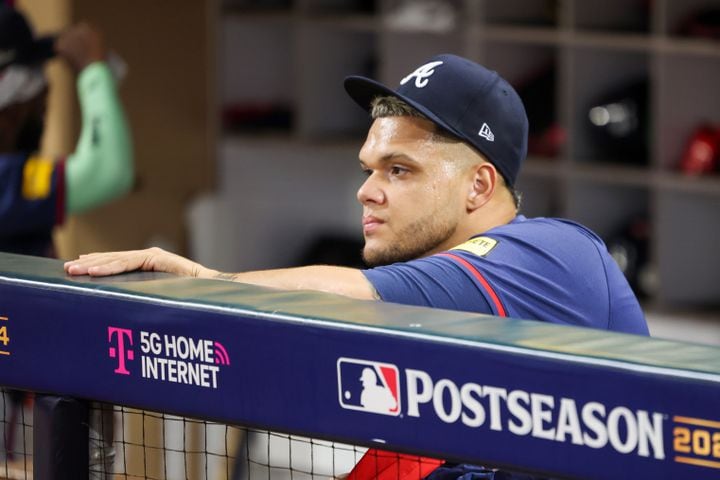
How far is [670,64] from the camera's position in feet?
14.1

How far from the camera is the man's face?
1.89m

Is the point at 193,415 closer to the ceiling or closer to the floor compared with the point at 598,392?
closer to the floor

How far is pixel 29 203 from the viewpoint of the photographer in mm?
3455

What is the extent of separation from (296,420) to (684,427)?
390 mm

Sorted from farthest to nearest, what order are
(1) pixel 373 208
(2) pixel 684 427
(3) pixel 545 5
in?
(3) pixel 545 5
(1) pixel 373 208
(2) pixel 684 427

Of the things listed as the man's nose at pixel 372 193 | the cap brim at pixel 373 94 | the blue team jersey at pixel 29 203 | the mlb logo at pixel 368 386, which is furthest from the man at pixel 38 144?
the mlb logo at pixel 368 386

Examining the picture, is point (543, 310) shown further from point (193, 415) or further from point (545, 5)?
point (545, 5)

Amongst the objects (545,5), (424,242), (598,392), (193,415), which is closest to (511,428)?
(598,392)

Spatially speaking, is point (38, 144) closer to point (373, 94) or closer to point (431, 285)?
point (373, 94)

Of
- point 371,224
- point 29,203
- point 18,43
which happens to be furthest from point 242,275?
point 18,43

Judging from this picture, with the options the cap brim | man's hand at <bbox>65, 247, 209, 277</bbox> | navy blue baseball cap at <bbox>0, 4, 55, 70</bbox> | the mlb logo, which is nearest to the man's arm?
man's hand at <bbox>65, 247, 209, 277</bbox>

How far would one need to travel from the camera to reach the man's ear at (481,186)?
192 cm

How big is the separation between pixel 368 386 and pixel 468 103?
675 mm

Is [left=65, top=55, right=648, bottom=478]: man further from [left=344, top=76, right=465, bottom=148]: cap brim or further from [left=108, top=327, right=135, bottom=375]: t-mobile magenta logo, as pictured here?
[left=108, top=327, right=135, bottom=375]: t-mobile magenta logo
